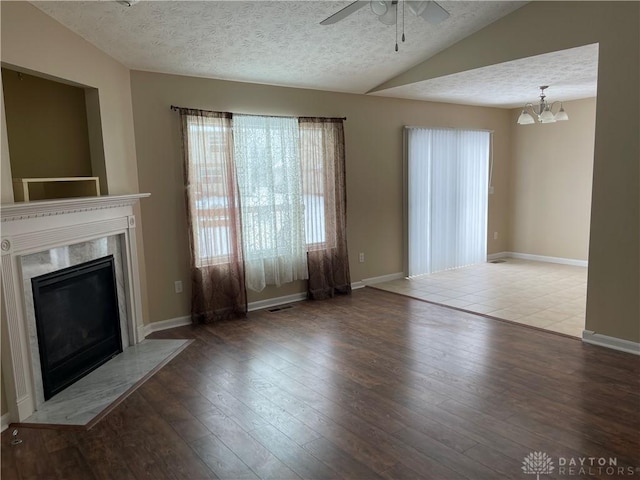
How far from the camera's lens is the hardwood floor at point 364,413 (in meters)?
2.27

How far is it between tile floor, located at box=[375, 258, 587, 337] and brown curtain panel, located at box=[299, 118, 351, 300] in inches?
31.5

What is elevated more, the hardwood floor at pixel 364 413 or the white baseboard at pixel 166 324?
the white baseboard at pixel 166 324

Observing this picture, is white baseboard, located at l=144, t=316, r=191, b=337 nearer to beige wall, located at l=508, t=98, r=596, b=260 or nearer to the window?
the window

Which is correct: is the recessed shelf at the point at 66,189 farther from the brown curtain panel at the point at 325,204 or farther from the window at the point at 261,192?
the brown curtain panel at the point at 325,204

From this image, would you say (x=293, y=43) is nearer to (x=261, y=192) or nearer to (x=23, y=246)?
(x=261, y=192)

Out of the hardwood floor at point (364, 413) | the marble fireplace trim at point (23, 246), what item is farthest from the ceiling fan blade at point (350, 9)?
the hardwood floor at point (364, 413)

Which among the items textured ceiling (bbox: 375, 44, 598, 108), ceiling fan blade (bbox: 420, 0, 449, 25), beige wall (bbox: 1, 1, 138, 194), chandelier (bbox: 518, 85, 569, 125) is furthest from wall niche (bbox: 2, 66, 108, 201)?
chandelier (bbox: 518, 85, 569, 125)

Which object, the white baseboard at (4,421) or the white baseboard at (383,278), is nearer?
the white baseboard at (4,421)

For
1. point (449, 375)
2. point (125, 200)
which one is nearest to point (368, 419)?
point (449, 375)

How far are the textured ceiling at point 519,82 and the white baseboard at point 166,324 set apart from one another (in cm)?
351

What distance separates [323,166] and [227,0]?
227 cm

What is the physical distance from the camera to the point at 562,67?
435 centimetres

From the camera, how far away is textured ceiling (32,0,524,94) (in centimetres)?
330

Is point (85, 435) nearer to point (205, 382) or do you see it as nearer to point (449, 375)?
point (205, 382)
